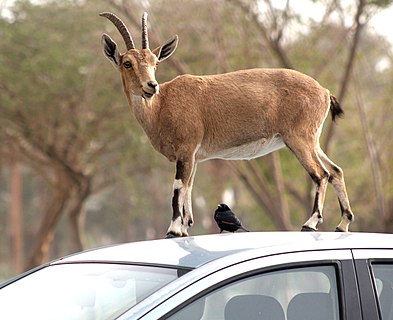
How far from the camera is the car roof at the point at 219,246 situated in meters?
3.85

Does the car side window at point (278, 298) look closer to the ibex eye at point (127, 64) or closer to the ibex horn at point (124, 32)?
the ibex eye at point (127, 64)

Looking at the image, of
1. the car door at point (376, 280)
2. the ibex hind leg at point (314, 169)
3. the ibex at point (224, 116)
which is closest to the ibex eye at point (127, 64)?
the ibex at point (224, 116)

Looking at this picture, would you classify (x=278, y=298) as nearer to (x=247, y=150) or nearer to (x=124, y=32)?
(x=247, y=150)

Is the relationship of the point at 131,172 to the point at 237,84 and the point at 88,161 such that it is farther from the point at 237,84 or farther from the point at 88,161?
the point at 237,84

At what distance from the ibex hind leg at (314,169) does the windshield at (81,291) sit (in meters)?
1.66

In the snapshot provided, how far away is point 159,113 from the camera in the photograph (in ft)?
18.8

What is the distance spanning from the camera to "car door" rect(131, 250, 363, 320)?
3670 millimetres

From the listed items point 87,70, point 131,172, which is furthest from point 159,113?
point 131,172

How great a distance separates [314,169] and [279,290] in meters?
1.85

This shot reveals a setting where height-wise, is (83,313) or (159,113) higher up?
(159,113)

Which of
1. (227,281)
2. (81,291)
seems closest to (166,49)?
(81,291)

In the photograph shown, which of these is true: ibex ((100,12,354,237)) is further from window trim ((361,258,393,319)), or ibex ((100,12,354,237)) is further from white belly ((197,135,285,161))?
window trim ((361,258,393,319))

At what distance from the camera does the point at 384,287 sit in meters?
4.11

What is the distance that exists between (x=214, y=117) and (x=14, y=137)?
72.5 ft
